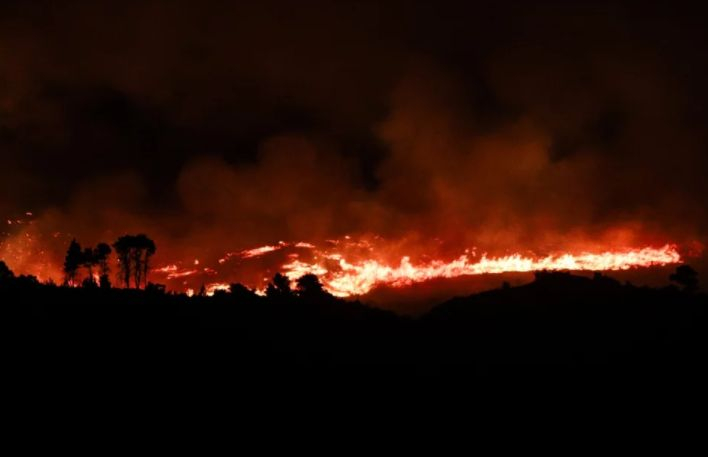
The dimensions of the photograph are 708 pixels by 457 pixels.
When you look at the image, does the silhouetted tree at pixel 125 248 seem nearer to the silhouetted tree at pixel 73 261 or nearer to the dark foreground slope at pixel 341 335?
the silhouetted tree at pixel 73 261

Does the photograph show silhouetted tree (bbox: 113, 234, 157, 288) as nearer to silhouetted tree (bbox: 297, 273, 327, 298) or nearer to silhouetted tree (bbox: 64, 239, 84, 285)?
silhouetted tree (bbox: 64, 239, 84, 285)

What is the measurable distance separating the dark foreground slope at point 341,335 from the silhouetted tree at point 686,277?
605 inches

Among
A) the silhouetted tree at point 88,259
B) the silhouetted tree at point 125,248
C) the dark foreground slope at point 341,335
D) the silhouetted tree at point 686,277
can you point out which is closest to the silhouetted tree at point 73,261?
the silhouetted tree at point 88,259

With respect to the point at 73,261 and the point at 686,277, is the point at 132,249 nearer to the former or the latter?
the point at 73,261

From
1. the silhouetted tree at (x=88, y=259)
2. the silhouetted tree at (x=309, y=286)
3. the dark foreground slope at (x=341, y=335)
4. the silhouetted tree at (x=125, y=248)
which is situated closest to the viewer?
the dark foreground slope at (x=341, y=335)

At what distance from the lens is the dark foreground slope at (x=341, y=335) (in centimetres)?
3016

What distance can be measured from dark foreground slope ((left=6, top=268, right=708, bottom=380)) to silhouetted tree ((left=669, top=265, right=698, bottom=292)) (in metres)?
15.4

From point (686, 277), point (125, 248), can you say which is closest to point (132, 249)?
point (125, 248)

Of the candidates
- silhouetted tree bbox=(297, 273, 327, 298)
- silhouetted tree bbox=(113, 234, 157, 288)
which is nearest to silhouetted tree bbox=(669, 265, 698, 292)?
silhouetted tree bbox=(297, 273, 327, 298)

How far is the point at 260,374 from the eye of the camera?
30.7m

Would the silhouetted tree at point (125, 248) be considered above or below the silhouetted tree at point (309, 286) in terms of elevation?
above

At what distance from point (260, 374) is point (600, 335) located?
31628 mm

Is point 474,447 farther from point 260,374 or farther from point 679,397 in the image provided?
point 679,397

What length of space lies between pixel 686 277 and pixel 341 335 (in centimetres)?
5642
